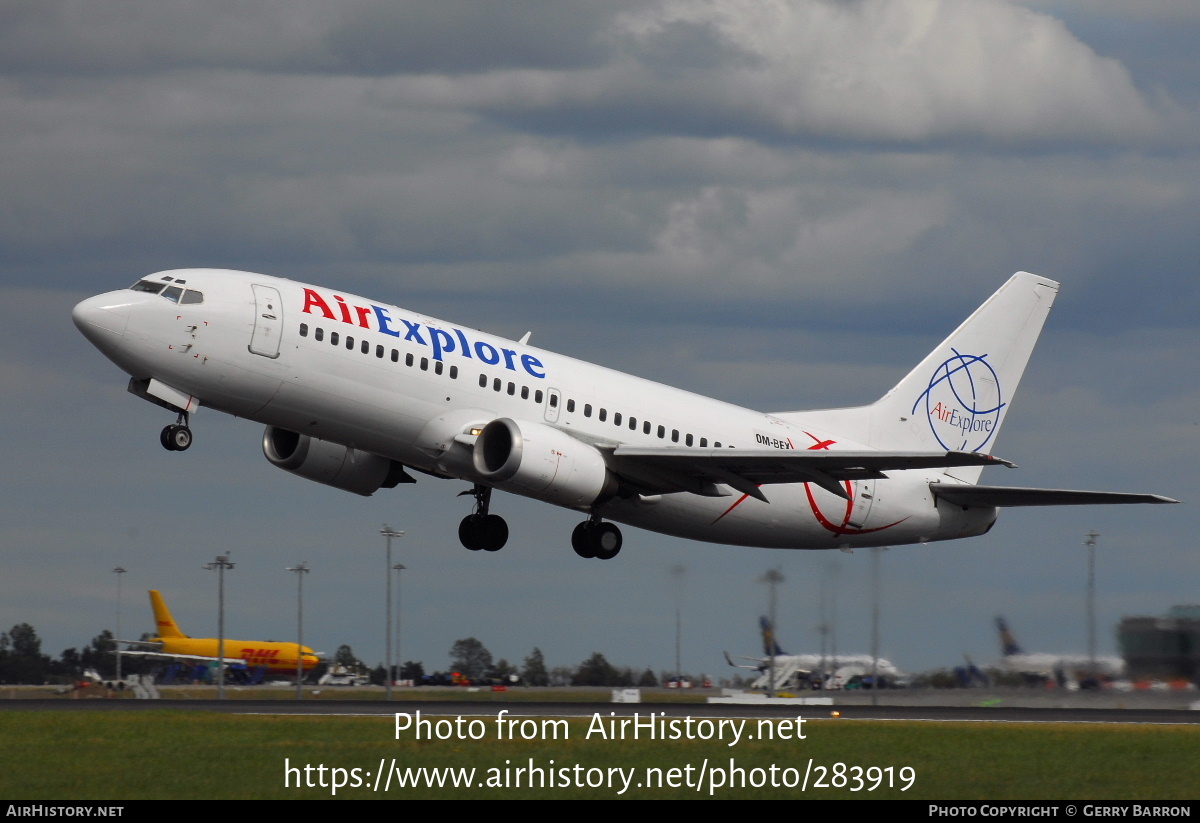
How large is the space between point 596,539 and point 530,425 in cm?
543

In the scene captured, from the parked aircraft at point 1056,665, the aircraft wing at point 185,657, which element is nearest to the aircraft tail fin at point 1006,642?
the parked aircraft at point 1056,665

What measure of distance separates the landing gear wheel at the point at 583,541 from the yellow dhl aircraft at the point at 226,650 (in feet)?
210

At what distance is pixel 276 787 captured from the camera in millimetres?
29328

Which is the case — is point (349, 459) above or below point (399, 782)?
above

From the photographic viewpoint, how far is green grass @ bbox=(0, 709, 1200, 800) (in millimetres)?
29438

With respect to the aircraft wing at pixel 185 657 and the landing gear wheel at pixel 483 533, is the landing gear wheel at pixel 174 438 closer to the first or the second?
the landing gear wheel at pixel 483 533

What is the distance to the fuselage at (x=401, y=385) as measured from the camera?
39312mm

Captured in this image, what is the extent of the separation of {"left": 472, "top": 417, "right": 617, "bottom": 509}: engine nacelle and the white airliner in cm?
5

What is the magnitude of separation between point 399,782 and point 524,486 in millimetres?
13564

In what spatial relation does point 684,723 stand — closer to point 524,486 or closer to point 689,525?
point 524,486

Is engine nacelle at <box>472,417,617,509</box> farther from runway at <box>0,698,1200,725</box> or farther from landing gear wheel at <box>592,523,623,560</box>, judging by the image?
runway at <box>0,698,1200,725</box>

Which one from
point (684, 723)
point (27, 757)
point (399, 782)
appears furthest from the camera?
point (684, 723)
